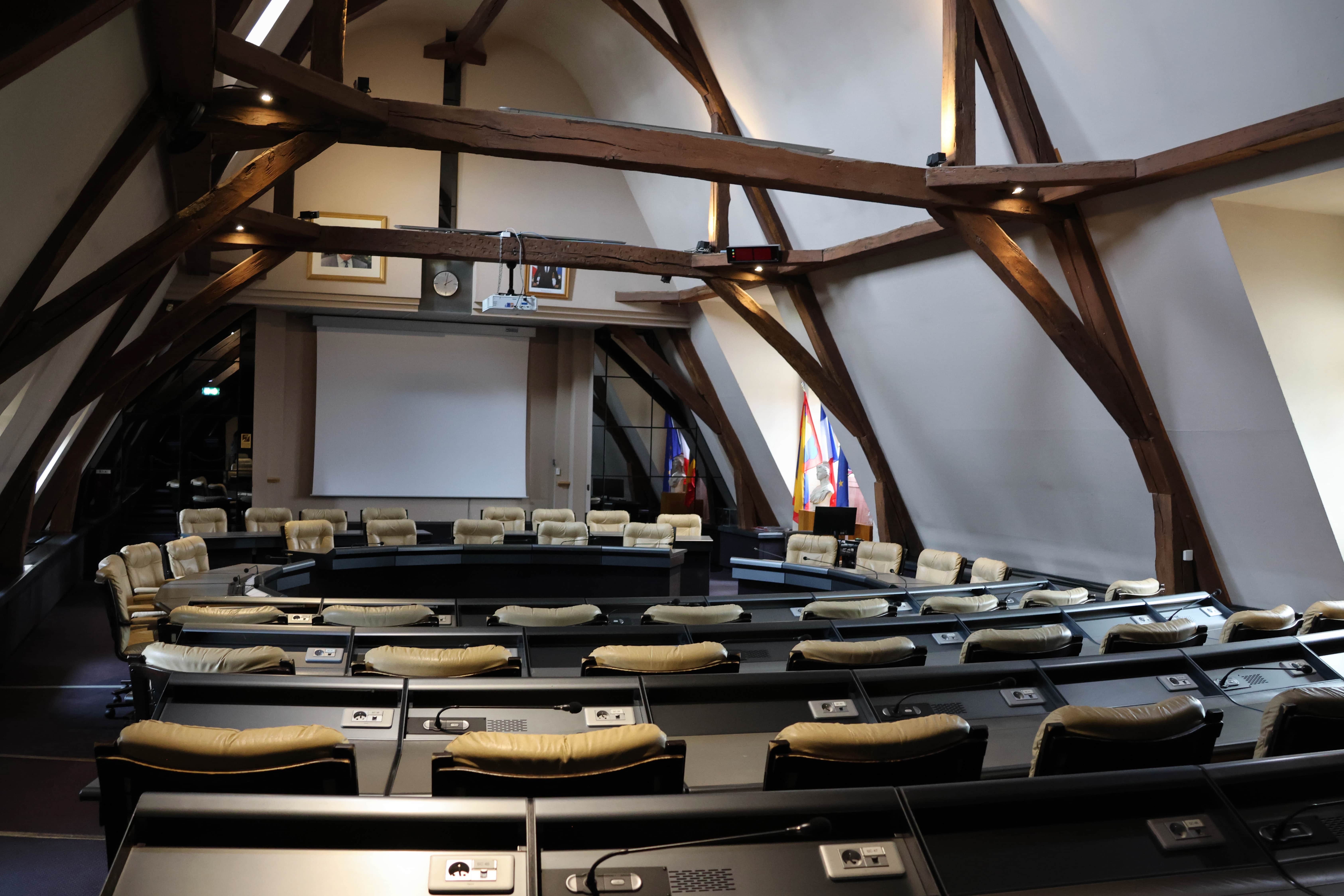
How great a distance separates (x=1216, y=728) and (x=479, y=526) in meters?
7.86

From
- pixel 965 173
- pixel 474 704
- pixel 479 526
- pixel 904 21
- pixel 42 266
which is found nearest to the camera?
pixel 474 704

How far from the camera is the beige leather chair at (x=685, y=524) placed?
9586 millimetres

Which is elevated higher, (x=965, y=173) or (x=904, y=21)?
(x=904, y=21)

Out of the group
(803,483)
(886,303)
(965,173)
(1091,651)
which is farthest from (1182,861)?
(803,483)

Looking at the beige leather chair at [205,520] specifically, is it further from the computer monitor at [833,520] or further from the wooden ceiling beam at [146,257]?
the computer monitor at [833,520]

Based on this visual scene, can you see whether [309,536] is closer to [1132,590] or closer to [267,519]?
[267,519]

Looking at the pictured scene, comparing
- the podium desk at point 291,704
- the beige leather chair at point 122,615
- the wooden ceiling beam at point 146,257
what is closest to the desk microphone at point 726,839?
the podium desk at point 291,704

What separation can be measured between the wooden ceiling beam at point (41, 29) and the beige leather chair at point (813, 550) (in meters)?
6.72

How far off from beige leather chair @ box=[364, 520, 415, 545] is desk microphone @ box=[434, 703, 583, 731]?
20.6ft

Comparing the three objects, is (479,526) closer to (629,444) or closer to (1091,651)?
(629,444)

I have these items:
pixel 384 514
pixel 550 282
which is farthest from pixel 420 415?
pixel 384 514

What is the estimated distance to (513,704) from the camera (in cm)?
282

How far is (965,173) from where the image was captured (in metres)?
5.97

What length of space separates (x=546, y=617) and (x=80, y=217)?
3.20 metres
